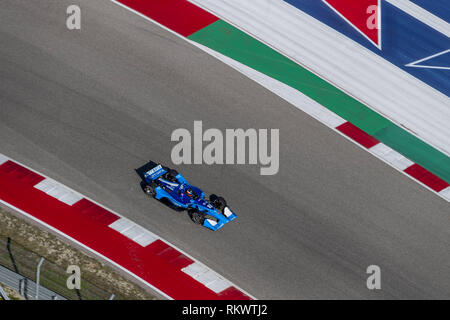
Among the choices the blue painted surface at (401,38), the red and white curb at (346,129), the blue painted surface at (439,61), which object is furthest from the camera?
the blue painted surface at (439,61)

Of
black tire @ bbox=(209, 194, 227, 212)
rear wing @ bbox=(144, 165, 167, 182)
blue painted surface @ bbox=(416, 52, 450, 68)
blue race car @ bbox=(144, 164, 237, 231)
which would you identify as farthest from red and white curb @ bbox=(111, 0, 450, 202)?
rear wing @ bbox=(144, 165, 167, 182)

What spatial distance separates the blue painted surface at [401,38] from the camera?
90.5 ft

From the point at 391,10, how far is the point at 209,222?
1314 cm

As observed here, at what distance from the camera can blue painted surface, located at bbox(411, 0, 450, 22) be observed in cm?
2928

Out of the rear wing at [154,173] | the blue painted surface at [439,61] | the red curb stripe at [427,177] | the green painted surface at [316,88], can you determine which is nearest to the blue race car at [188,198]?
the rear wing at [154,173]

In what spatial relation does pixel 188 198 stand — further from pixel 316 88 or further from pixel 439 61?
pixel 439 61

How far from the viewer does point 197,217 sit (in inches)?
883

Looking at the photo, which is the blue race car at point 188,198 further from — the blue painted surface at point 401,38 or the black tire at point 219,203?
the blue painted surface at point 401,38

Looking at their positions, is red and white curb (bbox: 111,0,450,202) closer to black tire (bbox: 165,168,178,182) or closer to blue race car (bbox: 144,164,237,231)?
black tire (bbox: 165,168,178,182)

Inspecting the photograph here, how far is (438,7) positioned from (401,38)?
269cm

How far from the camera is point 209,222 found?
2233cm

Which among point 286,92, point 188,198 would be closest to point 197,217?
point 188,198

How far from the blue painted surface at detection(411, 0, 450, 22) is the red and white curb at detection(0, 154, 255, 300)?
50.7 feet

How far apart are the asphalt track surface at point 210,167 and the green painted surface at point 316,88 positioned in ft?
3.25
